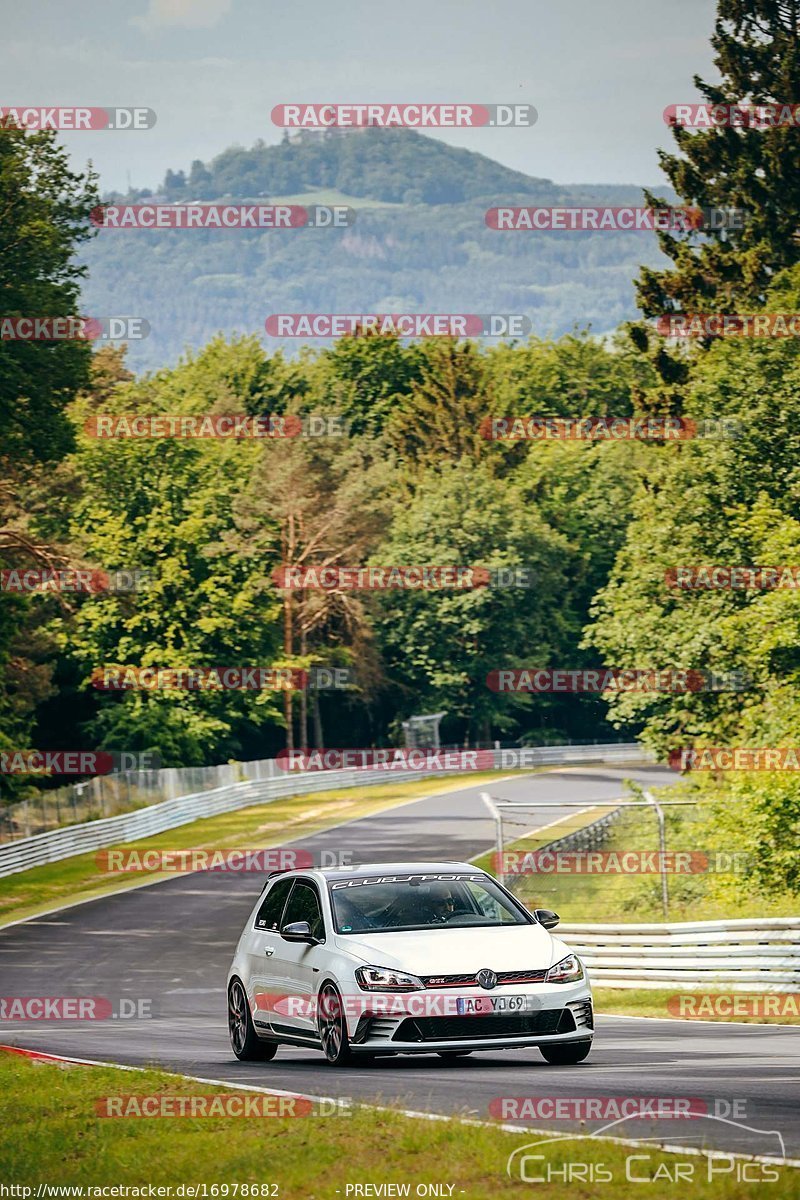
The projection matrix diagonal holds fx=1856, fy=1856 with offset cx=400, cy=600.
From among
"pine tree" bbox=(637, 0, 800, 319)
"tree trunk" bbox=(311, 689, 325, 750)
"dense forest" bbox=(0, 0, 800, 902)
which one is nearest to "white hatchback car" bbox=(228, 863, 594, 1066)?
"dense forest" bbox=(0, 0, 800, 902)

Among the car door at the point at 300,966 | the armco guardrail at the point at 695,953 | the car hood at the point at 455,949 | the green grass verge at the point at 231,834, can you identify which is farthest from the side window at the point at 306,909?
the green grass verge at the point at 231,834

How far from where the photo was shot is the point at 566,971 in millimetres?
12992

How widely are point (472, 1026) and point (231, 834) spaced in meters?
45.4

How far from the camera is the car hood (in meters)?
12.8

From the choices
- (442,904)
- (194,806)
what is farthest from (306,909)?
(194,806)

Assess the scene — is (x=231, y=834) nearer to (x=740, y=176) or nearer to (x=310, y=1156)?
(x=740, y=176)

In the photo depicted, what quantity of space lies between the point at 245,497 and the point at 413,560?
407 inches

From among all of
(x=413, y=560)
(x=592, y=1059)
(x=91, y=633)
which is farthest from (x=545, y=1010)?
(x=413, y=560)

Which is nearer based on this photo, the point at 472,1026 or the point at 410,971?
the point at 472,1026

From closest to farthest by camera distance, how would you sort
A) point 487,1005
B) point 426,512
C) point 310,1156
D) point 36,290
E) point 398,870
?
1. point 310,1156
2. point 487,1005
3. point 398,870
4. point 36,290
5. point 426,512

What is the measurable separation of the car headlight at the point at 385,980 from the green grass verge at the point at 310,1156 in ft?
7.79

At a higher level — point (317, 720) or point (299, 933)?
point (299, 933)

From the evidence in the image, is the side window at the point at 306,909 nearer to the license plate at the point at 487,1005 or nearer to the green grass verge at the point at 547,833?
the license plate at the point at 487,1005

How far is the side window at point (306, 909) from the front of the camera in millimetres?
14000
